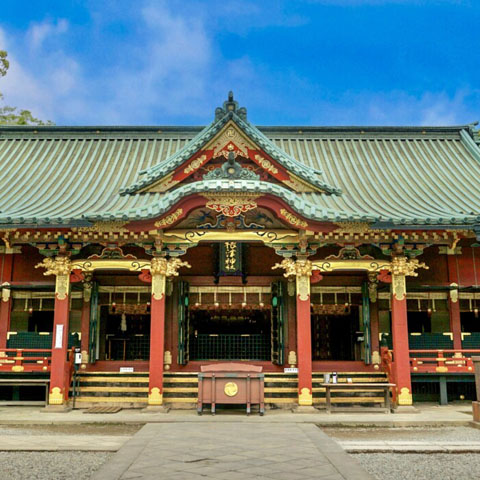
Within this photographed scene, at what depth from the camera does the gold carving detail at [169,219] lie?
13742 mm

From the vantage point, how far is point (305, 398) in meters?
13.5

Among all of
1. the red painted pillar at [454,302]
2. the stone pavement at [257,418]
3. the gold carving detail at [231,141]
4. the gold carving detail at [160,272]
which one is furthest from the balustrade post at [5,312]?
the red painted pillar at [454,302]

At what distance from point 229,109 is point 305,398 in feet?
25.6

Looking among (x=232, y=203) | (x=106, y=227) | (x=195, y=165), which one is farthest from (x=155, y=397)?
(x=195, y=165)

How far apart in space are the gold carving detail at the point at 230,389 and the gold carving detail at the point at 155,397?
1851 mm

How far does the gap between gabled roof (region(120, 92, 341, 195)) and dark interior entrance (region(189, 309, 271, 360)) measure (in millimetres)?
5022

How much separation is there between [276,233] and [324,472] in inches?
318

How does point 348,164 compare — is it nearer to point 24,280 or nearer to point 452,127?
point 452,127

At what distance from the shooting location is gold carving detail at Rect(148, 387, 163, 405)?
1345cm

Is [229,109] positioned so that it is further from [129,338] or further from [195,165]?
[129,338]

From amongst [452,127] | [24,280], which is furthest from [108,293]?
[452,127]

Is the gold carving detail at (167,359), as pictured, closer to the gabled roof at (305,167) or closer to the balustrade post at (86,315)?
the balustrade post at (86,315)

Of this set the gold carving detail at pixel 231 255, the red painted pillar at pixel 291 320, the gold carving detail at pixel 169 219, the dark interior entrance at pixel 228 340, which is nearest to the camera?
the gold carving detail at pixel 169 219

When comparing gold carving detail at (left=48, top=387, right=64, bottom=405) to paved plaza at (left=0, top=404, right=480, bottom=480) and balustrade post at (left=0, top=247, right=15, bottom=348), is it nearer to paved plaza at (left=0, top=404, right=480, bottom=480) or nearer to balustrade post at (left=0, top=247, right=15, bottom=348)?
paved plaza at (left=0, top=404, right=480, bottom=480)
